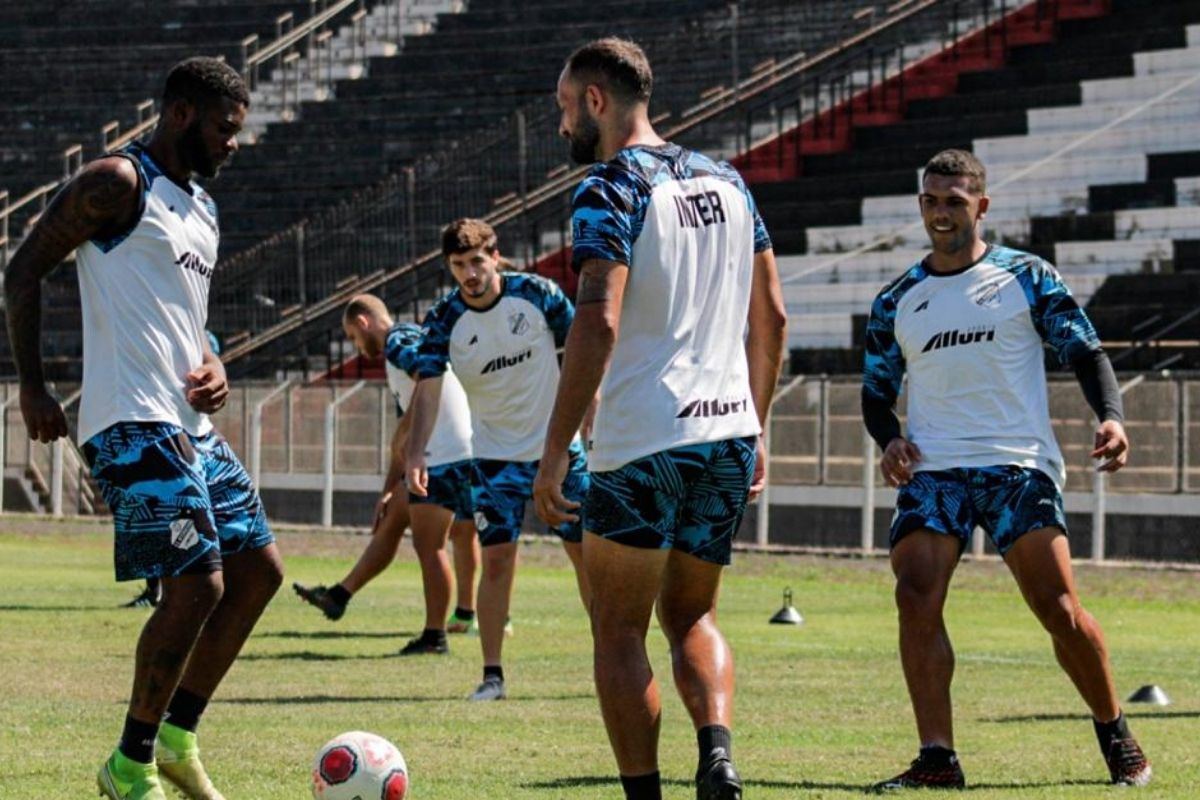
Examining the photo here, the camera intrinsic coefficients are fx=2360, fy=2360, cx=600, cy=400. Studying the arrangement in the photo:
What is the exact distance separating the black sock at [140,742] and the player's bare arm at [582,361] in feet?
5.19

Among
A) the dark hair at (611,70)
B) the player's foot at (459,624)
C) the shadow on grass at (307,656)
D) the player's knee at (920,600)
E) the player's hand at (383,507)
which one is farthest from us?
the player's hand at (383,507)

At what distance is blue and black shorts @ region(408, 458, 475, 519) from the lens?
14.5m

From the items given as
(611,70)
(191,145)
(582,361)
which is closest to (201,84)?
(191,145)

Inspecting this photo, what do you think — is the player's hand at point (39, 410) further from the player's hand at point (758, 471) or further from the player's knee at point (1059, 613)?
the player's knee at point (1059, 613)

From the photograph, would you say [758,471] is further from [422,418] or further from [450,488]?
[450,488]

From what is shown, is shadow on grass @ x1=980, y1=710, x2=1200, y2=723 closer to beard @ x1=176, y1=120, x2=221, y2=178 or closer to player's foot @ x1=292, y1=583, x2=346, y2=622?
beard @ x1=176, y1=120, x2=221, y2=178

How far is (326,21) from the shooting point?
144ft

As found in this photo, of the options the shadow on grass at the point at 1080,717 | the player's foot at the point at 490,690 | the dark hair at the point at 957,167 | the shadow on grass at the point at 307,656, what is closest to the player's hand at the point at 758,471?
the dark hair at the point at 957,167

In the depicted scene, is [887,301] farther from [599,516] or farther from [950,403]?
[599,516]

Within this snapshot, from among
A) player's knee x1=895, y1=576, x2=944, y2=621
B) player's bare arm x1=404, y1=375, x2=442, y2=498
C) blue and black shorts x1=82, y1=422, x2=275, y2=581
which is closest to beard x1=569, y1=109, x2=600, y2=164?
blue and black shorts x1=82, y1=422, x2=275, y2=581

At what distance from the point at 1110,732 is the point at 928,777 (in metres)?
0.77

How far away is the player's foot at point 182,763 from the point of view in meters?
7.40

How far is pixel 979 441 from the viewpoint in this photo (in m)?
8.59

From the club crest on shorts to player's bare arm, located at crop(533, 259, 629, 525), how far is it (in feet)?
4.35
